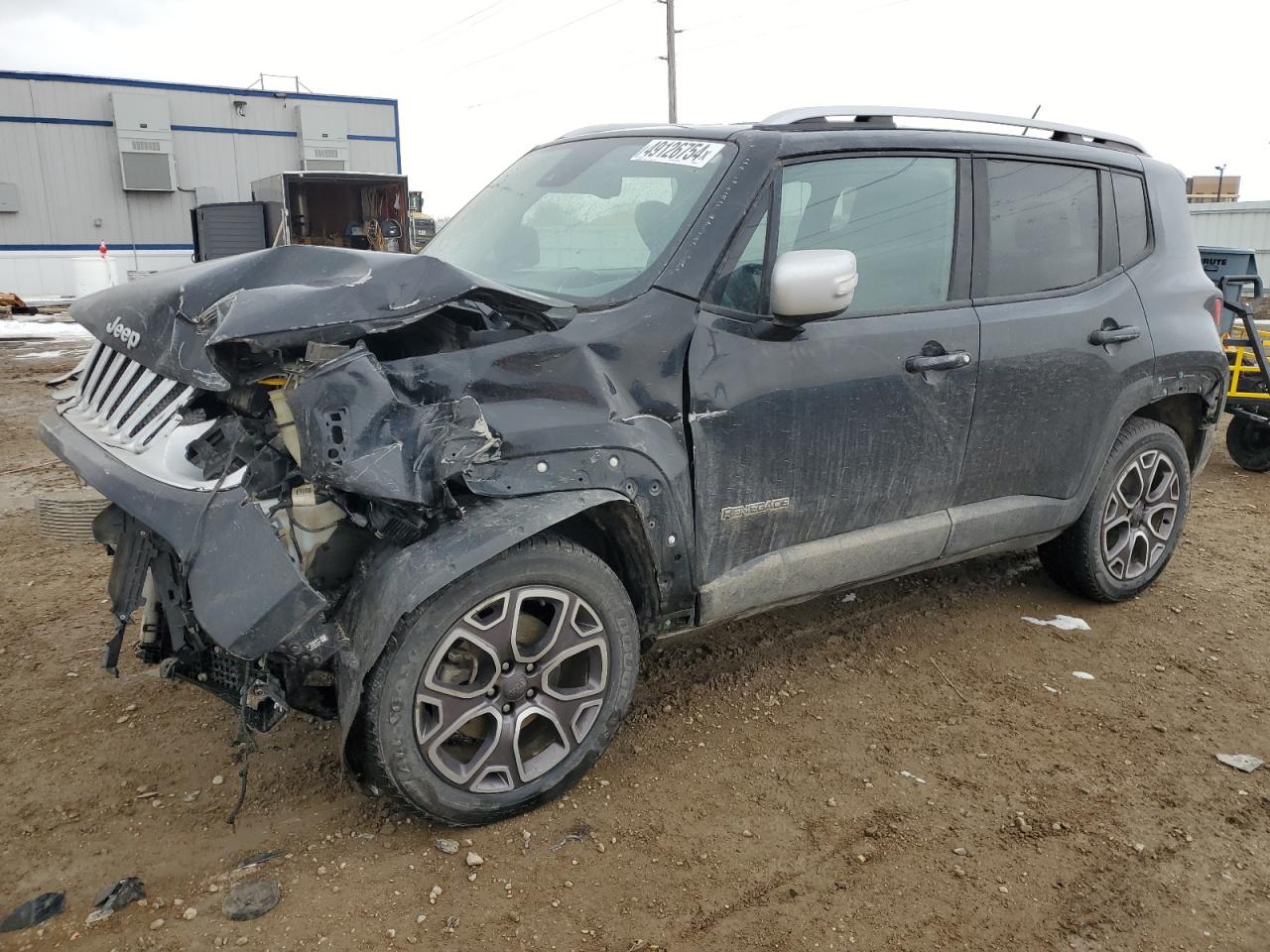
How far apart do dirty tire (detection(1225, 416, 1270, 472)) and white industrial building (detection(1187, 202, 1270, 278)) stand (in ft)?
64.1

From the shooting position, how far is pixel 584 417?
109 inches

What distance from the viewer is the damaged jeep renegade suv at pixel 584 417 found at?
2.51m

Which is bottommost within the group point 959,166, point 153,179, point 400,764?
point 400,764

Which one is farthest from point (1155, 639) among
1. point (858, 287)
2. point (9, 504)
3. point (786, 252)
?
point (9, 504)

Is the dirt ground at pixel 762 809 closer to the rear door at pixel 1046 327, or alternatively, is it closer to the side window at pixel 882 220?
the rear door at pixel 1046 327

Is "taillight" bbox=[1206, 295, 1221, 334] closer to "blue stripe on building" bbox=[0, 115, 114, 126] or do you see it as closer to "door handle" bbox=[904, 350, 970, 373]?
"door handle" bbox=[904, 350, 970, 373]

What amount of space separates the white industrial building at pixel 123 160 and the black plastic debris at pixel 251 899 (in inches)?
978

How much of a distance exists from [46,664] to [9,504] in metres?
A: 2.57

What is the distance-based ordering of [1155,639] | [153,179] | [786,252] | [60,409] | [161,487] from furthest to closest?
[153,179] → [1155,639] → [60,409] → [786,252] → [161,487]

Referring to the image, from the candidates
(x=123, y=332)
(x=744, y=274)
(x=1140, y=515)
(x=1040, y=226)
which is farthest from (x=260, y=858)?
(x=1140, y=515)

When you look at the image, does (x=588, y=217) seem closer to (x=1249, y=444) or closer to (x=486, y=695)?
(x=486, y=695)

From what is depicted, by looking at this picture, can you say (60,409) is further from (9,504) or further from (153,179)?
(153,179)

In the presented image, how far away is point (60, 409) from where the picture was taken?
3.30 m

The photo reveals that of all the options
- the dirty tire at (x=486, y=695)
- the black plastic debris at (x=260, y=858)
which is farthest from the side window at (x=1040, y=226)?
the black plastic debris at (x=260, y=858)
